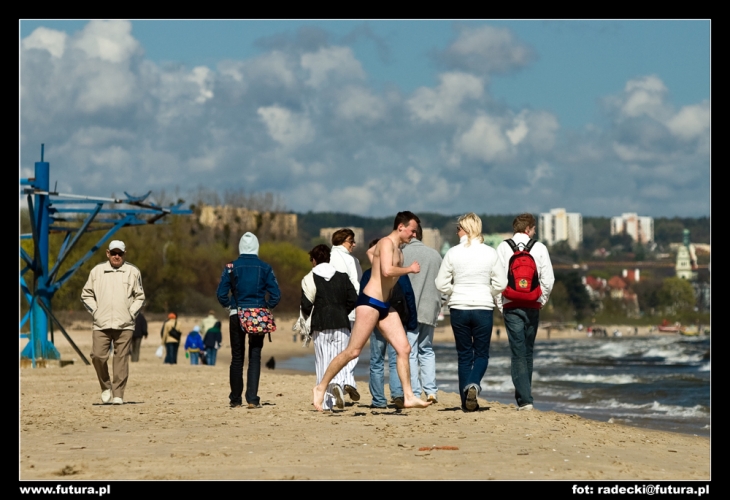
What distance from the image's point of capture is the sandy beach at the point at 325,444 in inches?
288

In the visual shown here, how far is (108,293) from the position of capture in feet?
38.8

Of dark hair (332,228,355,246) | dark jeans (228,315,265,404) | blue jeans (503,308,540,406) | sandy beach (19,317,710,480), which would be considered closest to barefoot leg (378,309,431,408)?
sandy beach (19,317,710,480)

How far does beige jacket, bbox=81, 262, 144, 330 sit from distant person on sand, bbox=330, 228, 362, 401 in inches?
84.0

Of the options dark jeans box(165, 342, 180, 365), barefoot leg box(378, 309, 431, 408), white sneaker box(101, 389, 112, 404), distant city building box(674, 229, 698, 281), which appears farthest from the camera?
distant city building box(674, 229, 698, 281)

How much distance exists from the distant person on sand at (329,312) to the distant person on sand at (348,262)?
13cm

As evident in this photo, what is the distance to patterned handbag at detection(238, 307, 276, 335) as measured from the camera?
1113cm

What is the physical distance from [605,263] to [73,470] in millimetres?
189421

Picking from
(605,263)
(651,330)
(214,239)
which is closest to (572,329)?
(651,330)

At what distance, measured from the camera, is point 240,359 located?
11484 millimetres

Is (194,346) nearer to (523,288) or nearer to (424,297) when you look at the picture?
(424,297)

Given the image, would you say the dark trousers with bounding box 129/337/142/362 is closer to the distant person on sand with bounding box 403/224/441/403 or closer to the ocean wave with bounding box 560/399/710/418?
the ocean wave with bounding box 560/399/710/418

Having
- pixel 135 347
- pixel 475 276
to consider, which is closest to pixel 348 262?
pixel 475 276

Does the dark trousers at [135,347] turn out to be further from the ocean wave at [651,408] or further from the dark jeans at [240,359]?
the dark jeans at [240,359]
